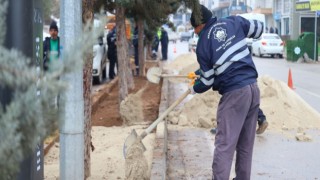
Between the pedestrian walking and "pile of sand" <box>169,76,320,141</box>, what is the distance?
410 cm

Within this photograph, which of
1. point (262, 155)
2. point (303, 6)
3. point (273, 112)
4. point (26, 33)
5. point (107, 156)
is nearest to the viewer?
point (26, 33)

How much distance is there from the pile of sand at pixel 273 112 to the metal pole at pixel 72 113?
512 centimetres

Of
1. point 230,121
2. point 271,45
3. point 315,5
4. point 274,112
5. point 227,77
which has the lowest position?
point 274,112

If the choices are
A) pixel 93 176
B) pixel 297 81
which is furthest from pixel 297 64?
pixel 93 176

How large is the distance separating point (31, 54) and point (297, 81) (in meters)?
16.8

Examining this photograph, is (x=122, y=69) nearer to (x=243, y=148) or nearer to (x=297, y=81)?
(x=243, y=148)

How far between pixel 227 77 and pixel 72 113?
1540 mm

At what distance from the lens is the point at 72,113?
13.9 ft

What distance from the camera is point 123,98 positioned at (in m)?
10.5

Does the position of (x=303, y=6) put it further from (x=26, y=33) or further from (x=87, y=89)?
(x=26, y=33)

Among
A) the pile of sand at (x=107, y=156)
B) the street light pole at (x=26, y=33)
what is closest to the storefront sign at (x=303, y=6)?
the pile of sand at (x=107, y=156)

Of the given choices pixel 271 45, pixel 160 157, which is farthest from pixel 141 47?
pixel 271 45

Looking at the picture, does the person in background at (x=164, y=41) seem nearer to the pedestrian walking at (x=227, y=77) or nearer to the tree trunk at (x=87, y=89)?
the tree trunk at (x=87, y=89)

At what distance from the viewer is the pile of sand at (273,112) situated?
9.38 meters
